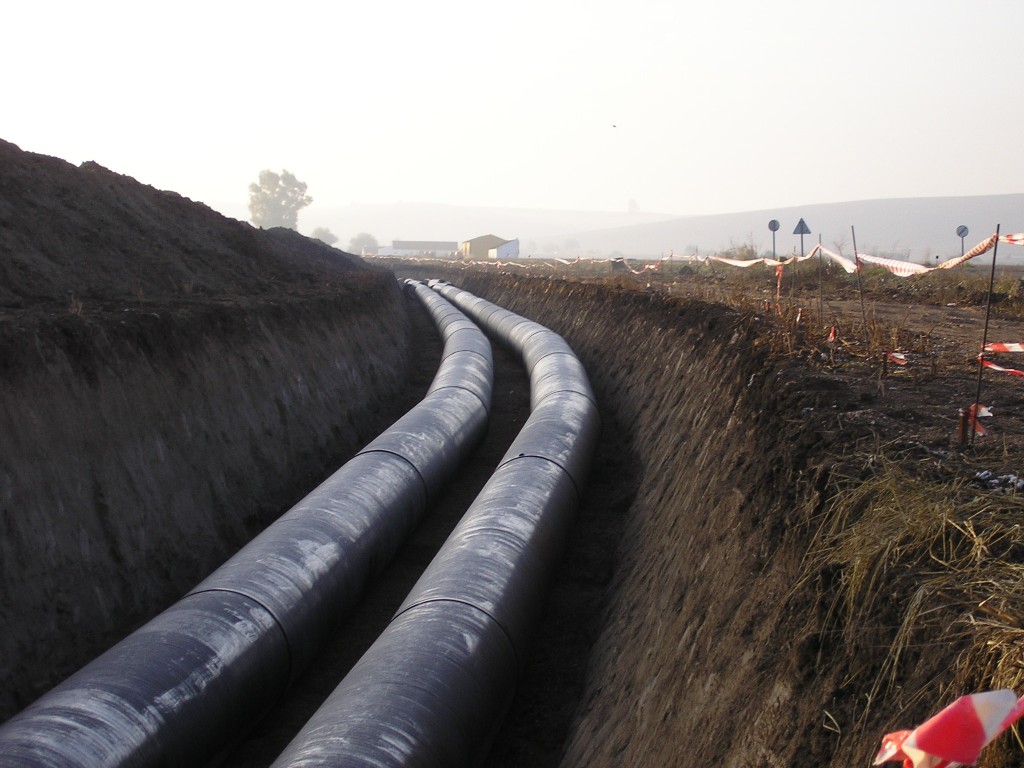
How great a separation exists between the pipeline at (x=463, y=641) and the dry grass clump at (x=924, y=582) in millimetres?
2770

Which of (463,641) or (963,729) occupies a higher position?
(963,729)

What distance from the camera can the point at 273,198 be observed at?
474ft

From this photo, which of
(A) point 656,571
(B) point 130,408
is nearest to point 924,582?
(A) point 656,571

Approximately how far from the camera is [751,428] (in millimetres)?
7523

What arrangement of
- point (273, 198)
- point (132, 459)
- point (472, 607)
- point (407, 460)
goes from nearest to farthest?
point (472, 607), point (132, 459), point (407, 460), point (273, 198)

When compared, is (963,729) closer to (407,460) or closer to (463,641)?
(463,641)

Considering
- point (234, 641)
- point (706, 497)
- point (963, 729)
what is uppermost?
point (963, 729)

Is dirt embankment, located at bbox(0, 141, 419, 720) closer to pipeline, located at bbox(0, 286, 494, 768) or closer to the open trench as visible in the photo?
the open trench

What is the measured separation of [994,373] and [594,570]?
4.74 m

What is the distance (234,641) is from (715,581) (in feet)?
13.1

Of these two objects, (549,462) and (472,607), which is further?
(549,462)

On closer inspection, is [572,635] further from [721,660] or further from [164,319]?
[164,319]

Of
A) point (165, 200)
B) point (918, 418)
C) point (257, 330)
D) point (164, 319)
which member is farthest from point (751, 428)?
point (165, 200)

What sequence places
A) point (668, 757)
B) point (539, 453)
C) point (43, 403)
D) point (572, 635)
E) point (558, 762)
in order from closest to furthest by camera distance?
point (668, 757) → point (558, 762) → point (572, 635) → point (43, 403) → point (539, 453)
